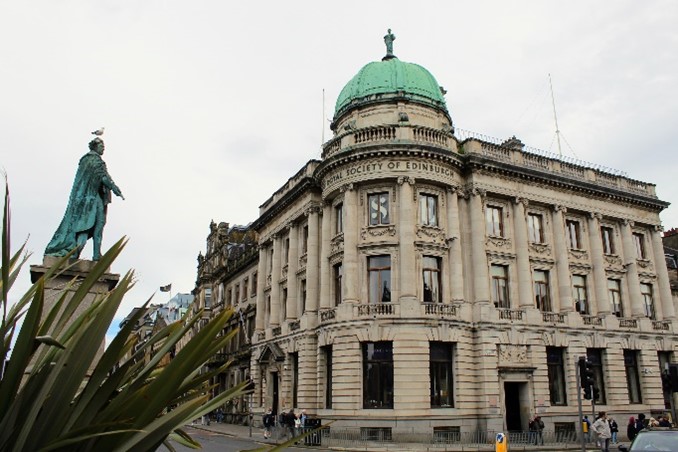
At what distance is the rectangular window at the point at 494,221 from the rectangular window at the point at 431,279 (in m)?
4.52

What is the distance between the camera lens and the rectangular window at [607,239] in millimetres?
39338

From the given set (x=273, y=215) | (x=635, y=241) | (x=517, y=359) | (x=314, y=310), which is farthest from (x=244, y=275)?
(x=635, y=241)

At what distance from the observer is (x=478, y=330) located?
31.6 m

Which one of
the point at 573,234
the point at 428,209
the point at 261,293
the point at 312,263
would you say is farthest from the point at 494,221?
the point at 261,293

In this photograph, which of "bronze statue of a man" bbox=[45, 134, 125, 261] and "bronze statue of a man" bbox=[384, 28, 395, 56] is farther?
"bronze statue of a man" bbox=[384, 28, 395, 56]

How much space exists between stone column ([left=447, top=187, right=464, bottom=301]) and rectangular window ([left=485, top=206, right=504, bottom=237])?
95.1 inches

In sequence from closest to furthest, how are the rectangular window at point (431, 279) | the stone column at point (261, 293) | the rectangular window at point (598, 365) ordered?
the rectangular window at point (431, 279) < the rectangular window at point (598, 365) < the stone column at point (261, 293)

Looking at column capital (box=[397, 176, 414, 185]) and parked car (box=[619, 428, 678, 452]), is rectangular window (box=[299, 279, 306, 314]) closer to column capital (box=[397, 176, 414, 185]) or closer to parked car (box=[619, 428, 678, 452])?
column capital (box=[397, 176, 414, 185])

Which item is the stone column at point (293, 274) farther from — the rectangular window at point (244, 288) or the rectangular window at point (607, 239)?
the rectangular window at point (607, 239)

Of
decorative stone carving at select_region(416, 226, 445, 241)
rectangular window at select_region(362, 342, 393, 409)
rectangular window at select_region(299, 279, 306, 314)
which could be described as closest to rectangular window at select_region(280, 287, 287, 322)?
rectangular window at select_region(299, 279, 306, 314)

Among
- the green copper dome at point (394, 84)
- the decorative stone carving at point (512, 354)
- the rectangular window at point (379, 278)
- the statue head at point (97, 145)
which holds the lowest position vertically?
the decorative stone carving at point (512, 354)

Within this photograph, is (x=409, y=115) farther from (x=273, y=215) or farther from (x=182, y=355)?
(x=182, y=355)

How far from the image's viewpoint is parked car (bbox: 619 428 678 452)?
11.5m

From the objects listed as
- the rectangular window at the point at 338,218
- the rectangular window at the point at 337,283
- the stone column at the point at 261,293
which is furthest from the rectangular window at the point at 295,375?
the rectangular window at the point at 338,218
